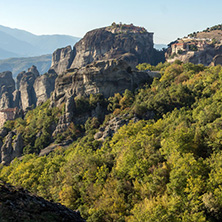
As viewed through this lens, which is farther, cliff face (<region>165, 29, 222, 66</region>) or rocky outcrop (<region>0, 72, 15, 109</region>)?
rocky outcrop (<region>0, 72, 15, 109</region>)

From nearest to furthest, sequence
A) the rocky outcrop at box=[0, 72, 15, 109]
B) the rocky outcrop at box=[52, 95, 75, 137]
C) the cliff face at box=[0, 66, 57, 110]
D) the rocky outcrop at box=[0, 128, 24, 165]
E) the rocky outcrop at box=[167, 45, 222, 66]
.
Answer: the rocky outcrop at box=[0, 128, 24, 165] → the rocky outcrop at box=[52, 95, 75, 137] → the rocky outcrop at box=[167, 45, 222, 66] → the cliff face at box=[0, 66, 57, 110] → the rocky outcrop at box=[0, 72, 15, 109]

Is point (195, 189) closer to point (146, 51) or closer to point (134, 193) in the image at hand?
point (134, 193)

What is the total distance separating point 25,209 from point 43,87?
153 meters

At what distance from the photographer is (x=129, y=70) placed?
104625 mm

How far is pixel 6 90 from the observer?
593 ft

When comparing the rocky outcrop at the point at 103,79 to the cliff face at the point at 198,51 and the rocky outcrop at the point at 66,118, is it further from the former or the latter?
the cliff face at the point at 198,51

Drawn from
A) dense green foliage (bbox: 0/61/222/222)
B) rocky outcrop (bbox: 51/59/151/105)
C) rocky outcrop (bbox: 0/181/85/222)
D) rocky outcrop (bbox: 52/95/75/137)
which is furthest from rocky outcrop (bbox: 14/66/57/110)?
rocky outcrop (bbox: 0/181/85/222)

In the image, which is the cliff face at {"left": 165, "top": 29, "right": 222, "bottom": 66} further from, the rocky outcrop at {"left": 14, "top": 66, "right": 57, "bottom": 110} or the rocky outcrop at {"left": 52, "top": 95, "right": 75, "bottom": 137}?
the rocky outcrop at {"left": 52, "top": 95, "right": 75, "bottom": 137}

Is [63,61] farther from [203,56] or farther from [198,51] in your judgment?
[203,56]

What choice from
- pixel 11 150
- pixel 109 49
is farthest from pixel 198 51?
pixel 11 150

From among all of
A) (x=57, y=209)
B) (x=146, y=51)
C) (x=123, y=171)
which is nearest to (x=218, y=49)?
(x=146, y=51)

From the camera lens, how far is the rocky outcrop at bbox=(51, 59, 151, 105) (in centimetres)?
10125

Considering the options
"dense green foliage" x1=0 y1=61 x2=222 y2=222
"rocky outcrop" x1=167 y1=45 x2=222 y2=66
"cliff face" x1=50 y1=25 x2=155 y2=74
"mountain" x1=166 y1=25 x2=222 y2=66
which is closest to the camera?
"dense green foliage" x1=0 y1=61 x2=222 y2=222

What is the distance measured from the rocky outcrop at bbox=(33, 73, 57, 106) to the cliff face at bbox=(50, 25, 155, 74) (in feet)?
42.7
